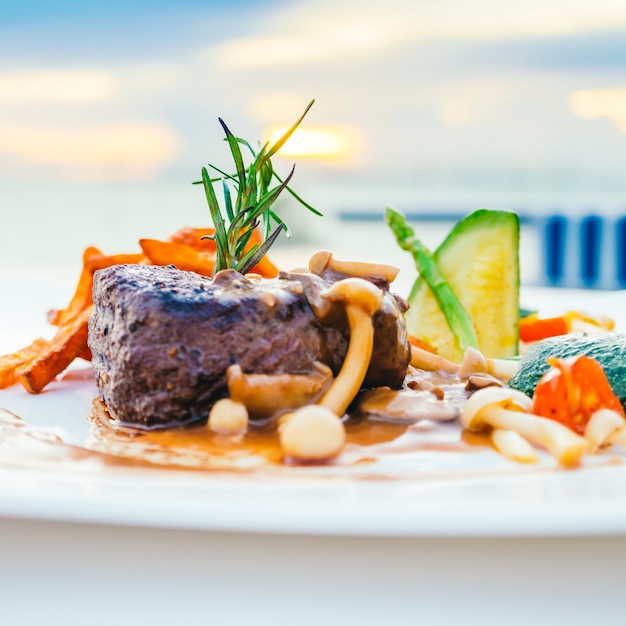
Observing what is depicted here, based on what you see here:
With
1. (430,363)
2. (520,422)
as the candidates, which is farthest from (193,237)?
(520,422)

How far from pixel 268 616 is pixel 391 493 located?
384 mm

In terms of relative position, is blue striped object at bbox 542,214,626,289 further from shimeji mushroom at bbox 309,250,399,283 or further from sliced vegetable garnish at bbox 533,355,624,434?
sliced vegetable garnish at bbox 533,355,624,434

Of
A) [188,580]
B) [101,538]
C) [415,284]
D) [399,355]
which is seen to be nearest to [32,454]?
[101,538]

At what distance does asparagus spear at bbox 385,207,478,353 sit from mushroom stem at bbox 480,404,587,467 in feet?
5.18

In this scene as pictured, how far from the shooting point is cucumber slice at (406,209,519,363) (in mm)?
4098

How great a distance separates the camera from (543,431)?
2.18m

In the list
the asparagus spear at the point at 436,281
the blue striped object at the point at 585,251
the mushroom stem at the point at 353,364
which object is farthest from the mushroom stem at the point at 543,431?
the blue striped object at the point at 585,251

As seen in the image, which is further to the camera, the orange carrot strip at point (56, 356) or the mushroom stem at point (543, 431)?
the orange carrot strip at point (56, 356)

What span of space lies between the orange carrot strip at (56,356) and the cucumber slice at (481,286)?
64.4 inches

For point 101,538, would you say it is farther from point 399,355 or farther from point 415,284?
point 415,284

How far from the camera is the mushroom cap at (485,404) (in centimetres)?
236

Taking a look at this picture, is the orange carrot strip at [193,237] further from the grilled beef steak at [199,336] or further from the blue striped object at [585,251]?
the blue striped object at [585,251]

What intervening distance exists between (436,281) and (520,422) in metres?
1.94

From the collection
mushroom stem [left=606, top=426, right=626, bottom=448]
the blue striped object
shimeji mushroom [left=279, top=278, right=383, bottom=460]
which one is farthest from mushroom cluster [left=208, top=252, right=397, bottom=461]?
the blue striped object
